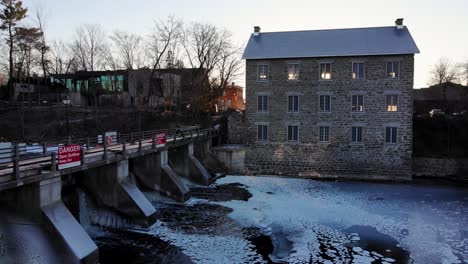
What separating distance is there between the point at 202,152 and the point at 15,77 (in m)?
34.4

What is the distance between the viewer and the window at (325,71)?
2941 cm

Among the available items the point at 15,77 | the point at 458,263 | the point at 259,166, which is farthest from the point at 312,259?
the point at 15,77

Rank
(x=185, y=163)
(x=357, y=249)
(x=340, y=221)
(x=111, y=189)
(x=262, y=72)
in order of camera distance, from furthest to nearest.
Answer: (x=262, y=72) < (x=185, y=163) < (x=340, y=221) < (x=111, y=189) < (x=357, y=249)

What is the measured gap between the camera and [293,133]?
1193 inches

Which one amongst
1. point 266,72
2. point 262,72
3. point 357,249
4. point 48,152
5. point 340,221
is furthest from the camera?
point 262,72

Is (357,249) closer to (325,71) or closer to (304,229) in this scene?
(304,229)

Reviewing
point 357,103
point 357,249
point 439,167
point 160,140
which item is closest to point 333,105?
point 357,103

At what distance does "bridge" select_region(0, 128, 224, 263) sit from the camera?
11938 millimetres

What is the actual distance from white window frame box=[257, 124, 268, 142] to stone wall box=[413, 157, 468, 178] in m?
12.8

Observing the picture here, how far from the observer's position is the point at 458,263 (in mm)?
12672

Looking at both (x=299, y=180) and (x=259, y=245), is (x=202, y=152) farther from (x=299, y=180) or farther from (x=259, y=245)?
(x=259, y=245)

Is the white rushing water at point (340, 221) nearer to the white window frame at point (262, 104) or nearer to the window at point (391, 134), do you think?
the window at point (391, 134)

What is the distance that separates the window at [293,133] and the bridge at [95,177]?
6.61 metres

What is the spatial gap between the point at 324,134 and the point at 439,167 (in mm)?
9792
